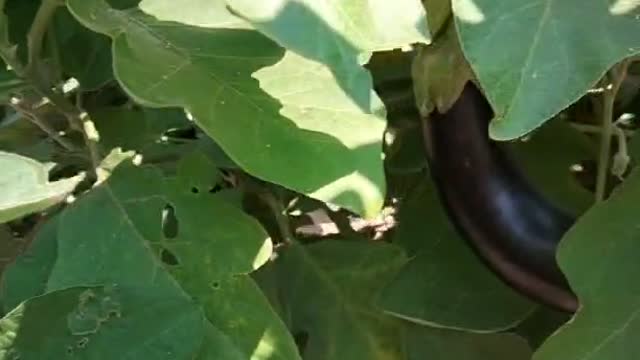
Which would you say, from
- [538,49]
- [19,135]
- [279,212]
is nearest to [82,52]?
[19,135]

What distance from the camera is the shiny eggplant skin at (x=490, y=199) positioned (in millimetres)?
765

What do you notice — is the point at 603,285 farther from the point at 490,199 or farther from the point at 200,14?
the point at 200,14

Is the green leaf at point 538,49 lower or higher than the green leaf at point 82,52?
higher

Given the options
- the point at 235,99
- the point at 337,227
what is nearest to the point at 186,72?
the point at 235,99

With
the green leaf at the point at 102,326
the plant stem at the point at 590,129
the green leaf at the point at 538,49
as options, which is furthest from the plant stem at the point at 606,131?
the green leaf at the point at 102,326

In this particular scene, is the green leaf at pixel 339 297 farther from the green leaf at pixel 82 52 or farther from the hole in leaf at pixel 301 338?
the green leaf at pixel 82 52

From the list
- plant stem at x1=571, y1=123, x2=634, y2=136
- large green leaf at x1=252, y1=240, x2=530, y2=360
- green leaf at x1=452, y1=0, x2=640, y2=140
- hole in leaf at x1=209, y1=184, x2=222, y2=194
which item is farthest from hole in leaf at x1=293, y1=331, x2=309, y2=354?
green leaf at x1=452, y1=0, x2=640, y2=140

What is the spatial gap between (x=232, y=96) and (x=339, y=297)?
0.79ft

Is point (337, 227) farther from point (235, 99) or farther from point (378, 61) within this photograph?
point (235, 99)

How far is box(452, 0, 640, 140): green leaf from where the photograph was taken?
0.57 metres

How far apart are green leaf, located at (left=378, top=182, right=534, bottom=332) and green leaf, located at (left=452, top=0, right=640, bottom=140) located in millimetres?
253

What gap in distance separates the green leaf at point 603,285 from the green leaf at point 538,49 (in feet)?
0.49

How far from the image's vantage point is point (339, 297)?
0.87 m

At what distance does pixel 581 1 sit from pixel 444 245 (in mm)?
268
